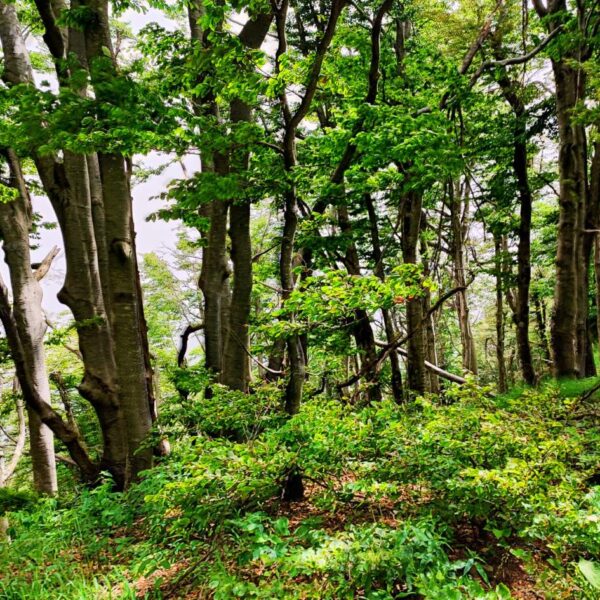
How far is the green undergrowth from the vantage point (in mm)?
2254

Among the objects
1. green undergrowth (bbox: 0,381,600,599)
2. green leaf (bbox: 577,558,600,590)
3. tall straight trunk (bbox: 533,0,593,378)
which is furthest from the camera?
tall straight trunk (bbox: 533,0,593,378)

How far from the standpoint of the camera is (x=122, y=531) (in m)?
4.00

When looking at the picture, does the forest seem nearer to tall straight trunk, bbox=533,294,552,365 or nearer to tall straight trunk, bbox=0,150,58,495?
tall straight trunk, bbox=0,150,58,495

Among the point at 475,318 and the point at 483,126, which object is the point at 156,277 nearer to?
the point at 483,126

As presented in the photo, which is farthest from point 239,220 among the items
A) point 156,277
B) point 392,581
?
point 156,277

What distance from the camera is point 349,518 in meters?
2.98

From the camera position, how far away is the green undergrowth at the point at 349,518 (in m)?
2.25

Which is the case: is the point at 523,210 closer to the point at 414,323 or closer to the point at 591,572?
the point at 414,323

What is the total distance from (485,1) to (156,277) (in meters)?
14.7

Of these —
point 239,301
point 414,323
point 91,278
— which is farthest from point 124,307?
point 414,323

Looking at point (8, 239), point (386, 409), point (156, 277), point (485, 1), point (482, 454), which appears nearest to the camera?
point (482, 454)

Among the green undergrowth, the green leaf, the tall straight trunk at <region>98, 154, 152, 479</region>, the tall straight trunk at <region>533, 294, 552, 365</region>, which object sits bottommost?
the tall straight trunk at <region>533, 294, 552, 365</region>

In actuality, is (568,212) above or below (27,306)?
above

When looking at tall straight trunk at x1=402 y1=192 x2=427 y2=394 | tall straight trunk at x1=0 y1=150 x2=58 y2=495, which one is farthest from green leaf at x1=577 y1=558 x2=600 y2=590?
tall straight trunk at x1=0 y1=150 x2=58 y2=495
